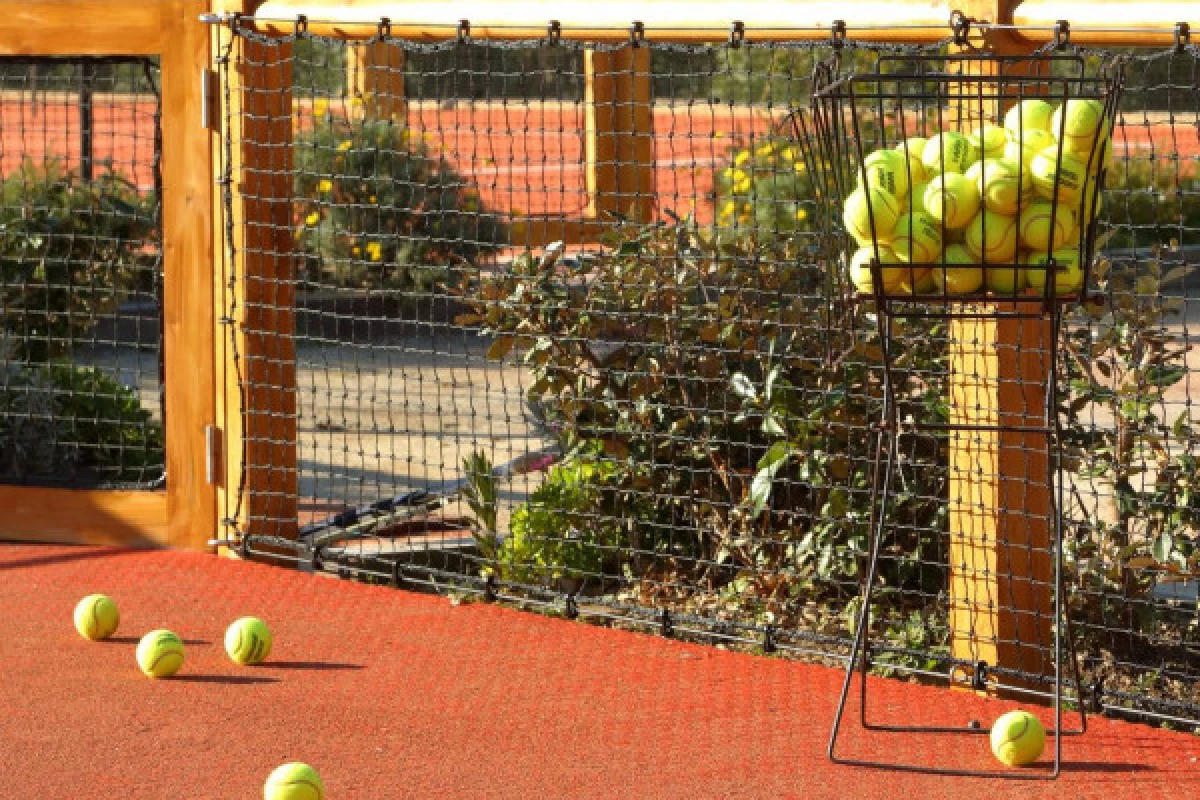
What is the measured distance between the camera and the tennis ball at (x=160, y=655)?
5.24 m

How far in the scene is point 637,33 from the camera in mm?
5355

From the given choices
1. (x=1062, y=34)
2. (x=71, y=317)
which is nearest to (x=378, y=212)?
(x=71, y=317)

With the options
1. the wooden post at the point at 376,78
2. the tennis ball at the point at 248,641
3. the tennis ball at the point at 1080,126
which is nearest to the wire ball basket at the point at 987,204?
the tennis ball at the point at 1080,126

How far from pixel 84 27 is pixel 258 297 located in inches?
43.1

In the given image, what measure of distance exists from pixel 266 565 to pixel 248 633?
47.3 inches

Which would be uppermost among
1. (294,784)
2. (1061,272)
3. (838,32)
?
(838,32)

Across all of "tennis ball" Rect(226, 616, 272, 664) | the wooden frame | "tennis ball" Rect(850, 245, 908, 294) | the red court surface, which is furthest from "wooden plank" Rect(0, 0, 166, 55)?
"tennis ball" Rect(850, 245, 908, 294)

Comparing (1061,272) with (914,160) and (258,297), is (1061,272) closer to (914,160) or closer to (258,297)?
(914,160)

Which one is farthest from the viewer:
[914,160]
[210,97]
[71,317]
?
[71,317]

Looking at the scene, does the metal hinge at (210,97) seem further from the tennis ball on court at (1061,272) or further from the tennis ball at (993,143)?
the tennis ball on court at (1061,272)

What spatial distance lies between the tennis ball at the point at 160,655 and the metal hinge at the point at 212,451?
135 centimetres

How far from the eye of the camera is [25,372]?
24.7 ft

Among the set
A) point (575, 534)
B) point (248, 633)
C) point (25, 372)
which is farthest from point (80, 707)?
point (25, 372)

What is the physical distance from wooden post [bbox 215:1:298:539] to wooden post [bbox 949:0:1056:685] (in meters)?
2.45
